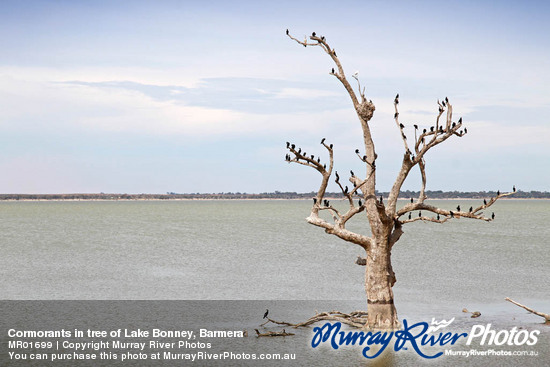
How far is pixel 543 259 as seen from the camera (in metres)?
48.3

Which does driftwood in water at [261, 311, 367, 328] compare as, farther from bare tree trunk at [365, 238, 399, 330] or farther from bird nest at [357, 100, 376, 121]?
bird nest at [357, 100, 376, 121]

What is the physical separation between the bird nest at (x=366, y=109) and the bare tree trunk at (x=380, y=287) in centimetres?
326

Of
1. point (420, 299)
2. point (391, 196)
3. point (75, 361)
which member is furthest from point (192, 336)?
point (420, 299)

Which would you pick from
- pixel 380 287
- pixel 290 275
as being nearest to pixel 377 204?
pixel 380 287

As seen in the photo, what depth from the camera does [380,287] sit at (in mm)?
17891

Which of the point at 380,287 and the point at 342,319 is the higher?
the point at 380,287

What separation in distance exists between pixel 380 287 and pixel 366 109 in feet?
15.3

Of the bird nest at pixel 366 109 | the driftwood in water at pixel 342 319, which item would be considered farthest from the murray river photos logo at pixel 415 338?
the bird nest at pixel 366 109

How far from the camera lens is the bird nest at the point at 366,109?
17.3 meters

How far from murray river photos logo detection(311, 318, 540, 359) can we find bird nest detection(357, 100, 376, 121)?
5.71 m

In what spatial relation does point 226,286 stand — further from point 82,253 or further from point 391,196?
point 82,253

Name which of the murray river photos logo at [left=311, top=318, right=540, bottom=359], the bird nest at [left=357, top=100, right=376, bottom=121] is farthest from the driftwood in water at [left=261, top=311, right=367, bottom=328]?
the bird nest at [left=357, top=100, right=376, bottom=121]

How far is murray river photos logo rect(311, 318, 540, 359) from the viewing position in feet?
58.5

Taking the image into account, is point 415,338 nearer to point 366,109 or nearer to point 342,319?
point 342,319
